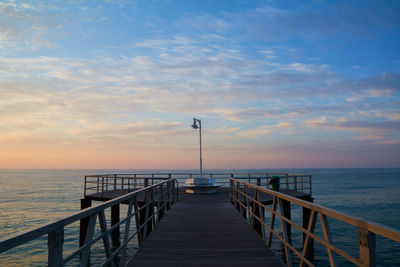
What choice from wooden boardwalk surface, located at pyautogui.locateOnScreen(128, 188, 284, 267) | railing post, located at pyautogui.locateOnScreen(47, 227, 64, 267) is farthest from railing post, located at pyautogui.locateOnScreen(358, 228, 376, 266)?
wooden boardwalk surface, located at pyautogui.locateOnScreen(128, 188, 284, 267)

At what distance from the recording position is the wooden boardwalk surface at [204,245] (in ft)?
16.4

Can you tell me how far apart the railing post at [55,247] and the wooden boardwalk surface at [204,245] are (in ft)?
8.38

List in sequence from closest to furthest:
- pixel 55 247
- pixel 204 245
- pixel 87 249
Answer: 1. pixel 55 247
2. pixel 87 249
3. pixel 204 245

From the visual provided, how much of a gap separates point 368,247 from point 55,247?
249cm

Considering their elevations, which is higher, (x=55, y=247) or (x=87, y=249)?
(x=55, y=247)

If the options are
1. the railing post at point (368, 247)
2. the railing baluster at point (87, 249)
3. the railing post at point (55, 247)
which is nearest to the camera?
the railing post at point (368, 247)

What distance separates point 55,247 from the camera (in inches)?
97.2

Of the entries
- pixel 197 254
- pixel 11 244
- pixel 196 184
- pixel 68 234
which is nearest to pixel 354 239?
pixel 196 184

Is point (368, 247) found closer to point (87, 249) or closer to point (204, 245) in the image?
point (87, 249)

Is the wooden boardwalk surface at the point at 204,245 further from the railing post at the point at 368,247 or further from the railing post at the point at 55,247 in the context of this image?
the railing post at the point at 368,247

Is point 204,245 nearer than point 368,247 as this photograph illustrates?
No

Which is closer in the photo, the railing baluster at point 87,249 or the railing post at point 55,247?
the railing post at point 55,247

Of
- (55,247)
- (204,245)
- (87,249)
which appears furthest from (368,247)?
(204,245)

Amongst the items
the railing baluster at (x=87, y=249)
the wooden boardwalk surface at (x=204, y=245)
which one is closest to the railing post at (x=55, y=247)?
the railing baluster at (x=87, y=249)
